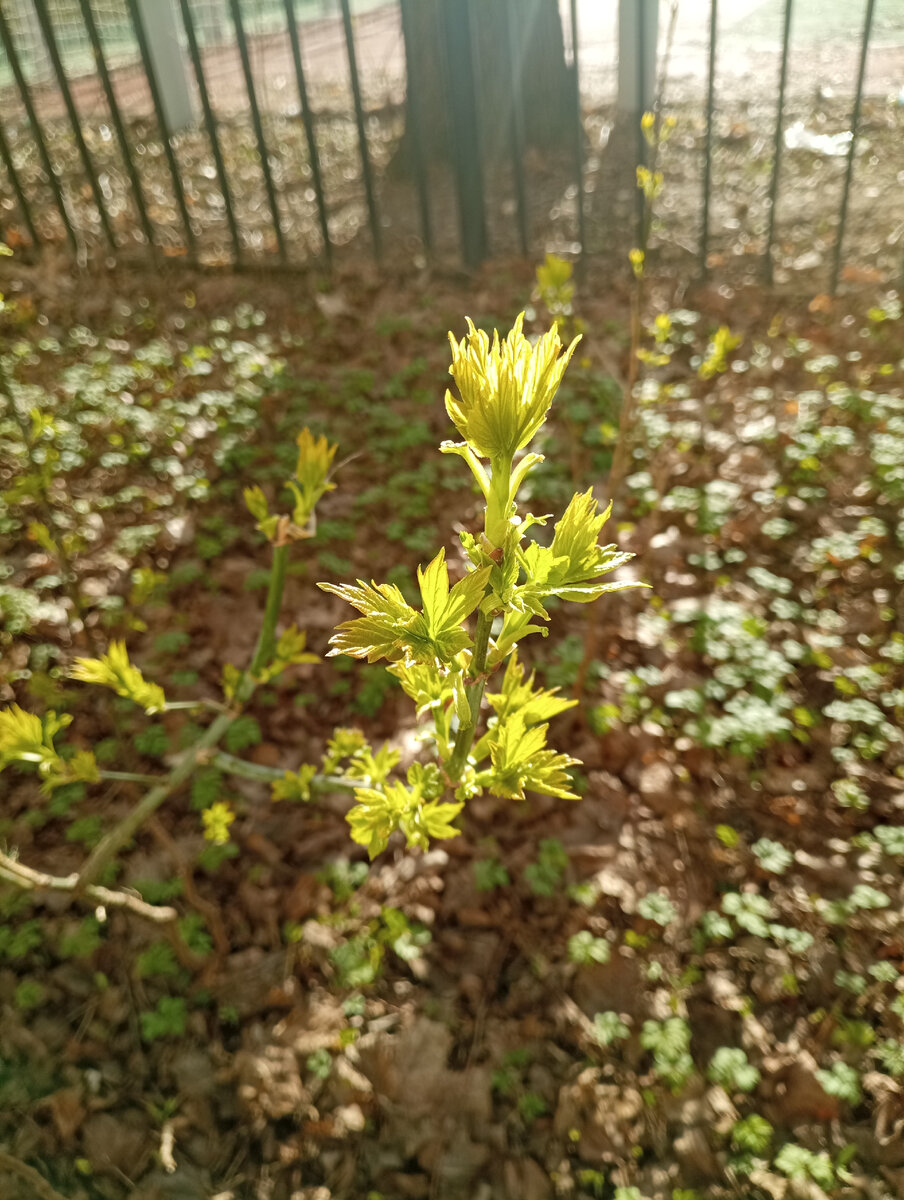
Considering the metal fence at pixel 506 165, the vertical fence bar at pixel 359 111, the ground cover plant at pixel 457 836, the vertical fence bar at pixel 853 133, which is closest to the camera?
the ground cover plant at pixel 457 836

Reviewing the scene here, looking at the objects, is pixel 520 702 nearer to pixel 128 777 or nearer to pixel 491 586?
pixel 491 586

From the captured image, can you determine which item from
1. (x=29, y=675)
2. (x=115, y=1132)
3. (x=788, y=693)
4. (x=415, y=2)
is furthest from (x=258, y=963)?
(x=415, y=2)

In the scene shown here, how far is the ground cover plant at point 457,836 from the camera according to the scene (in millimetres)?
1687

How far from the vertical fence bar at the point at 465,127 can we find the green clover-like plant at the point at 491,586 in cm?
400

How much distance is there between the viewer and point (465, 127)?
407 cm

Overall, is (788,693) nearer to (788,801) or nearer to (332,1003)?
(788,801)

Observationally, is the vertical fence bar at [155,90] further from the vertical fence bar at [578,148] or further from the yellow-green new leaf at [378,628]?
the yellow-green new leaf at [378,628]

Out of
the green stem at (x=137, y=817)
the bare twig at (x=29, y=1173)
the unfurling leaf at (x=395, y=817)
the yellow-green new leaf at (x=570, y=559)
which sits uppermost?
the yellow-green new leaf at (x=570, y=559)

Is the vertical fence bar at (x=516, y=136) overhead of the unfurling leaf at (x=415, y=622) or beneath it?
beneath

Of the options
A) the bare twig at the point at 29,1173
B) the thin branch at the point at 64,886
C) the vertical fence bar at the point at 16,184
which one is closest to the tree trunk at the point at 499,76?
the vertical fence bar at the point at 16,184

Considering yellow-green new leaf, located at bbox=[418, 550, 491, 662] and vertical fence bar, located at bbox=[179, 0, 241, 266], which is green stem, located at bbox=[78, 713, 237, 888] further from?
vertical fence bar, located at bbox=[179, 0, 241, 266]

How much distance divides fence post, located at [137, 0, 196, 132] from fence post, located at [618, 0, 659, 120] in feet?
14.3

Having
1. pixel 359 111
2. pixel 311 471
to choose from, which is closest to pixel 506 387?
pixel 311 471

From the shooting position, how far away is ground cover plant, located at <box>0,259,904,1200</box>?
5.53ft
